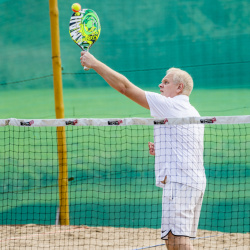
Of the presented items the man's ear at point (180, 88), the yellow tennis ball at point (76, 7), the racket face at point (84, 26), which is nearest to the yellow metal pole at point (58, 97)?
the racket face at point (84, 26)

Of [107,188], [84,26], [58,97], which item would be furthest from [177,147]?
[58,97]

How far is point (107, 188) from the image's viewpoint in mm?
7125

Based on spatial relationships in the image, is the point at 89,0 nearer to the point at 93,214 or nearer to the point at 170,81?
the point at 93,214

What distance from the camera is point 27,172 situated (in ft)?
24.0

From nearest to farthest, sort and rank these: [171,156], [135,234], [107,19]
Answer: [171,156] < [135,234] < [107,19]

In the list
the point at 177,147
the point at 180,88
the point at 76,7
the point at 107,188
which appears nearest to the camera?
the point at 177,147

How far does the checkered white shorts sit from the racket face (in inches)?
63.5

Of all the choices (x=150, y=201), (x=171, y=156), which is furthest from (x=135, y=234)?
(x=171, y=156)

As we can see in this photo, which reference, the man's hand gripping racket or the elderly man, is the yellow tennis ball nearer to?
the man's hand gripping racket

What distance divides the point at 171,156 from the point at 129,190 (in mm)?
2978

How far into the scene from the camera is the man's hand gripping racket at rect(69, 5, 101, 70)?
16.0ft

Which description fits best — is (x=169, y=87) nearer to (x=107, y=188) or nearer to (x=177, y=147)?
(x=177, y=147)

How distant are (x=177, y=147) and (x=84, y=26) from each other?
1.50 m

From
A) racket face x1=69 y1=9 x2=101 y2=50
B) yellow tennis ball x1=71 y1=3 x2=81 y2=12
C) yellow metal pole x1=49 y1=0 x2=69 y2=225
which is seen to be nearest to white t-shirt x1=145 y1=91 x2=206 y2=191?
racket face x1=69 y1=9 x2=101 y2=50
